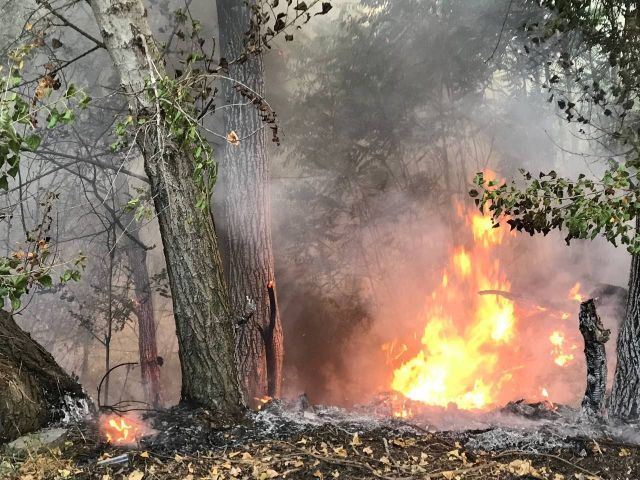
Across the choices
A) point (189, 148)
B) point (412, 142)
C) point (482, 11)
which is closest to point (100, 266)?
point (412, 142)

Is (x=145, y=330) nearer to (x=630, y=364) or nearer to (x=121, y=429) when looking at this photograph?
(x=121, y=429)

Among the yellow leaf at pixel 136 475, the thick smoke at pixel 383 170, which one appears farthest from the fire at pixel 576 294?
the yellow leaf at pixel 136 475

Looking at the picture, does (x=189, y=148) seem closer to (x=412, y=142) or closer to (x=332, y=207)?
(x=332, y=207)

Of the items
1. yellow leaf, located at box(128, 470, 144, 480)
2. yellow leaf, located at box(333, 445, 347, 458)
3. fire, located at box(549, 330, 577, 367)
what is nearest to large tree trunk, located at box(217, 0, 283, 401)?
yellow leaf, located at box(333, 445, 347, 458)

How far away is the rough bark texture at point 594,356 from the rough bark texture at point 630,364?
1.23 ft

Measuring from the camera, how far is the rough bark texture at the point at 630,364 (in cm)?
535

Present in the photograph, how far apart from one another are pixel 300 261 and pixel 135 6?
8.12 meters

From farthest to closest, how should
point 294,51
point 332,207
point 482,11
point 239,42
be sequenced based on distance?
point 332,207
point 294,51
point 482,11
point 239,42

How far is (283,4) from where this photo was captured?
985 centimetres

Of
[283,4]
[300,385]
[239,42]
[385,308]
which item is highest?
[283,4]

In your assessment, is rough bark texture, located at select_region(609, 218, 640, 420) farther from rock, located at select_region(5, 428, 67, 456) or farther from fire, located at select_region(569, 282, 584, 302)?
rock, located at select_region(5, 428, 67, 456)

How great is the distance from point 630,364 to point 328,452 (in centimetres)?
337

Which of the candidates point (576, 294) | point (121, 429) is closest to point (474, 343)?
point (576, 294)

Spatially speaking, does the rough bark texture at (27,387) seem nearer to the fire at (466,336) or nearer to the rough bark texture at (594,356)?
the rough bark texture at (594,356)
